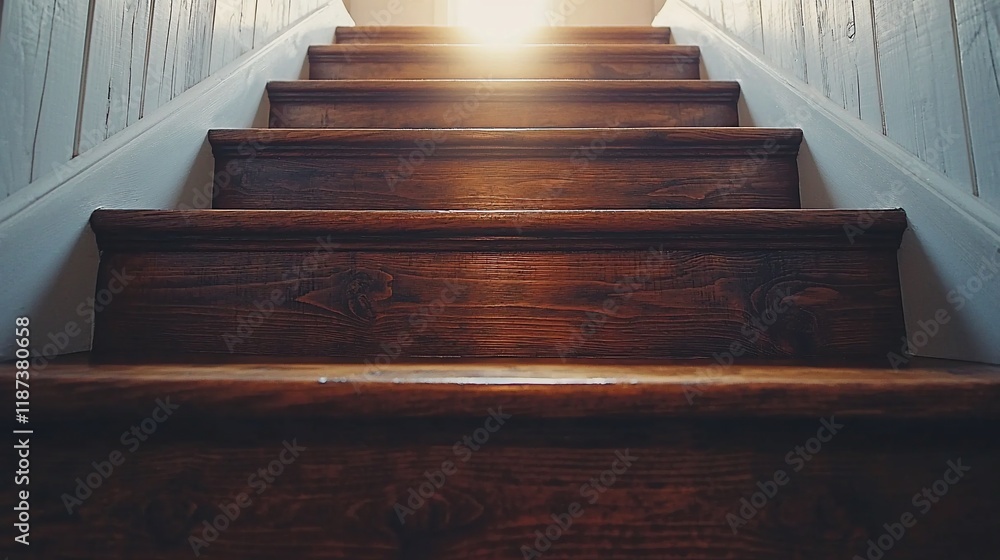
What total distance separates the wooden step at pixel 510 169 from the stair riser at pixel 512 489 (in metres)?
0.51

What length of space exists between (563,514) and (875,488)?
28cm

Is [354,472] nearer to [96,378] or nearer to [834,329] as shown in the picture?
[96,378]

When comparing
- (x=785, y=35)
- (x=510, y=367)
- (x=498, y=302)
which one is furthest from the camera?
(x=785, y=35)

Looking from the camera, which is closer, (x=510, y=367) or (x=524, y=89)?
(x=510, y=367)

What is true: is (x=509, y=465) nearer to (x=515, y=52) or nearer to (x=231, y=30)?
(x=231, y=30)

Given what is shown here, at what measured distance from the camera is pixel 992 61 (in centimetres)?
60

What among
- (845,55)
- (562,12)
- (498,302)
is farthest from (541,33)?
(562,12)

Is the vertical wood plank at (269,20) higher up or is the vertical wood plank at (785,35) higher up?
the vertical wood plank at (269,20)

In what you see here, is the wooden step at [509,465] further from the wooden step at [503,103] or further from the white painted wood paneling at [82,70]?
the wooden step at [503,103]

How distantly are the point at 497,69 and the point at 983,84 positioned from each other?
1029 mm

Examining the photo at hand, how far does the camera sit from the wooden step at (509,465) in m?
0.47

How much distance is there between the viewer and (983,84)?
0.61 meters

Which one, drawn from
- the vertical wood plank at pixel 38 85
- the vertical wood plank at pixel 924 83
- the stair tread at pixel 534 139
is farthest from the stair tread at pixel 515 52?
the vertical wood plank at pixel 38 85

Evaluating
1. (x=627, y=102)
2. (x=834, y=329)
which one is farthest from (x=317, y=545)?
(x=627, y=102)
